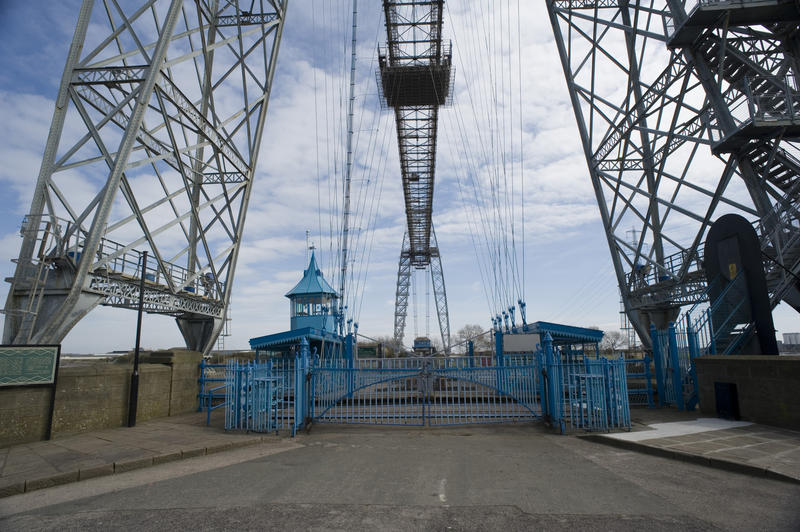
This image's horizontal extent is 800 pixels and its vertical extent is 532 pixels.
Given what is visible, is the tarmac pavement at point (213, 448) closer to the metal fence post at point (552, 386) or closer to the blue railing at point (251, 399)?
the blue railing at point (251, 399)

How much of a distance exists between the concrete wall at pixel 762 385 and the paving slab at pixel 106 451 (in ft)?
29.2

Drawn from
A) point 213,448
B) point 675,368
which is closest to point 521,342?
point 675,368

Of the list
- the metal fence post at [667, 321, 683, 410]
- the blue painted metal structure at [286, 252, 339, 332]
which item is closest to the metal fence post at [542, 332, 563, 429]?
the metal fence post at [667, 321, 683, 410]

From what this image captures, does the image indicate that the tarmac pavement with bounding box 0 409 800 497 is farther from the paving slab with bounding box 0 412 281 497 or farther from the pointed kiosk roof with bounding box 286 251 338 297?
the pointed kiosk roof with bounding box 286 251 338 297

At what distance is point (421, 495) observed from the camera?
4633 mm

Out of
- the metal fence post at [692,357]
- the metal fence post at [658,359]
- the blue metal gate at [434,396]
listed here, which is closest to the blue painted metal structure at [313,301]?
the blue metal gate at [434,396]

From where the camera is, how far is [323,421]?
9531 mm

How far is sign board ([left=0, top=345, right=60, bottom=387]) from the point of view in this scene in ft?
24.0

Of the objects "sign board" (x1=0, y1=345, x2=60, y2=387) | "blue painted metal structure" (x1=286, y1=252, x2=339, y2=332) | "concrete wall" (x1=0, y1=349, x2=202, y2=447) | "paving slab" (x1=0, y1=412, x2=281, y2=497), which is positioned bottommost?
"paving slab" (x1=0, y1=412, x2=281, y2=497)

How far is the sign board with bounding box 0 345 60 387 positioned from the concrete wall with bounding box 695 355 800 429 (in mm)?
12900

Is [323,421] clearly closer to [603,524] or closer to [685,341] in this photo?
[603,524]

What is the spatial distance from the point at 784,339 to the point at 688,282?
98.3ft

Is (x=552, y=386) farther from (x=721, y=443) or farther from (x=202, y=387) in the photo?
(x=202, y=387)

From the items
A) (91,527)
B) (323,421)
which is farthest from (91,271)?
(91,527)
